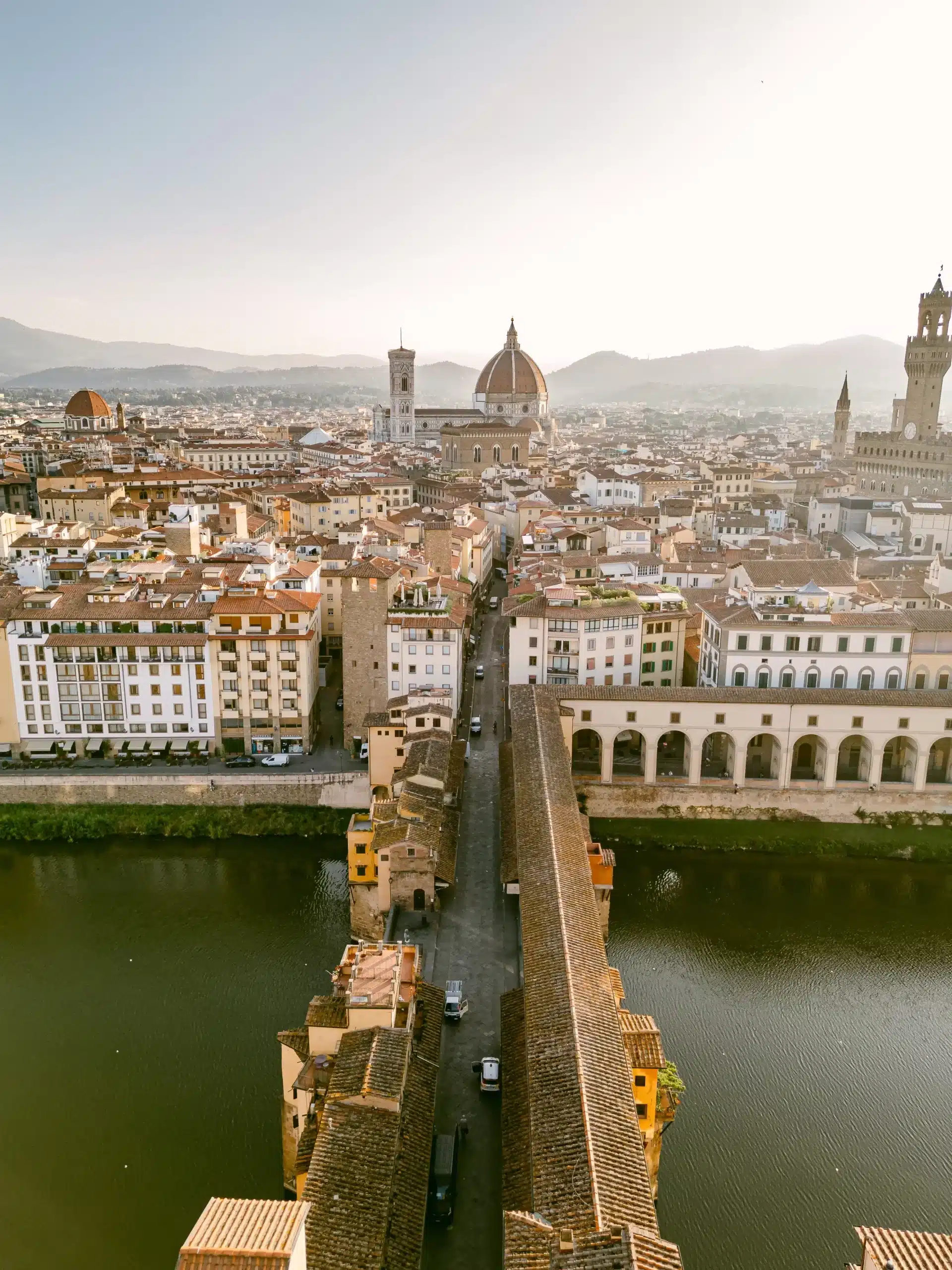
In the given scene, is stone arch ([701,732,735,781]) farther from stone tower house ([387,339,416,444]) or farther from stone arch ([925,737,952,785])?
stone tower house ([387,339,416,444])

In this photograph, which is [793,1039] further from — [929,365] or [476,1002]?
[929,365]

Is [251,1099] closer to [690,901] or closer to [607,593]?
[690,901]

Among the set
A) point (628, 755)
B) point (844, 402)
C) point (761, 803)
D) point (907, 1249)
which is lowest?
point (761, 803)

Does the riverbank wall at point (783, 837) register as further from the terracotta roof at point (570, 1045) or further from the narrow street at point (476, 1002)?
the terracotta roof at point (570, 1045)

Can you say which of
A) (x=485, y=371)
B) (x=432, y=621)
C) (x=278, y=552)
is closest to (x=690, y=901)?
(x=432, y=621)

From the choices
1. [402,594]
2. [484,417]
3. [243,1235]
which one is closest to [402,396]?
[484,417]

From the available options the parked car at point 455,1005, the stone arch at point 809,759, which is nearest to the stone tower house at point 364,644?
the stone arch at point 809,759

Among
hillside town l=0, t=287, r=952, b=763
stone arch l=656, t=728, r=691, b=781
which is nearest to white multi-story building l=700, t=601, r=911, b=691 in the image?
hillside town l=0, t=287, r=952, b=763
